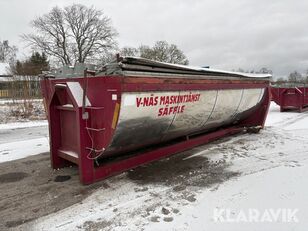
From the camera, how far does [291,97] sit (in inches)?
477

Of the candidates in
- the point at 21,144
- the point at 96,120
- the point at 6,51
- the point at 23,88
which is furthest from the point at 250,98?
the point at 6,51

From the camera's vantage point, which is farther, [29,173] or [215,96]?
[215,96]

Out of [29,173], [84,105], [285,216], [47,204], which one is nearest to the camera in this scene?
[285,216]

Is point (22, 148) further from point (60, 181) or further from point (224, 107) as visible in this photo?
point (224, 107)

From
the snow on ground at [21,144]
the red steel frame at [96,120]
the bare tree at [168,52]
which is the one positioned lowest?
the snow on ground at [21,144]

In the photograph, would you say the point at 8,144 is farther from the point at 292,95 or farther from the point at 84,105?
the point at 292,95

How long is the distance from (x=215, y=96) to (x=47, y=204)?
3.32 metres

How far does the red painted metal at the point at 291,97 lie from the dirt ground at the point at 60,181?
907 centimetres

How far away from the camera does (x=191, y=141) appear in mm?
5348

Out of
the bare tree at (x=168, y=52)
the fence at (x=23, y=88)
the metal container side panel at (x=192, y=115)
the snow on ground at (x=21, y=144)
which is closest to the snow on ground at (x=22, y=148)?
the snow on ground at (x=21, y=144)

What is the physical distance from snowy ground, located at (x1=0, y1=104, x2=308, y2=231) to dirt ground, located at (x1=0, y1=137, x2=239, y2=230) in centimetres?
2

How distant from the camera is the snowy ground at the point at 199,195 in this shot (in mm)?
2621

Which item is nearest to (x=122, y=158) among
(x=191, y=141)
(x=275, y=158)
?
(x=191, y=141)

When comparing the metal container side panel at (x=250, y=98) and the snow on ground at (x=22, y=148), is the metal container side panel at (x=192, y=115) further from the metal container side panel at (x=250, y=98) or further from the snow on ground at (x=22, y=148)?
the snow on ground at (x=22, y=148)
